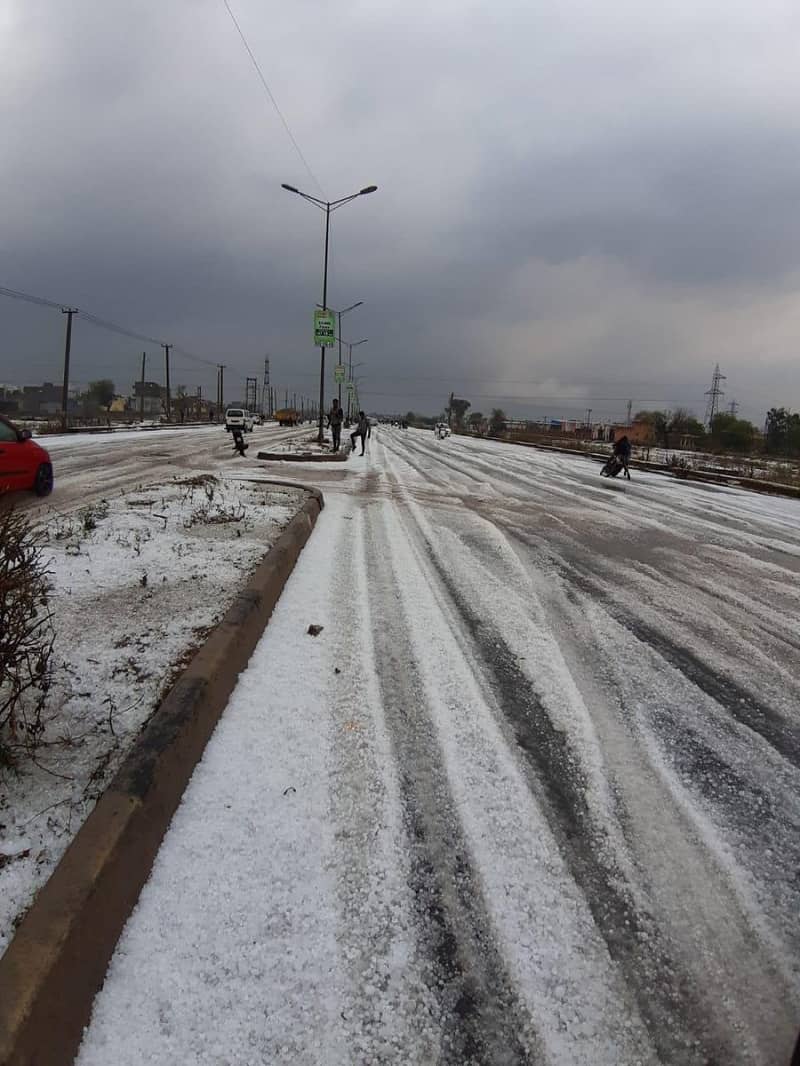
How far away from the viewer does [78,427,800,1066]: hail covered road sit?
164 cm

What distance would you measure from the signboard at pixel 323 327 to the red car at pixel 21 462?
41.4 feet

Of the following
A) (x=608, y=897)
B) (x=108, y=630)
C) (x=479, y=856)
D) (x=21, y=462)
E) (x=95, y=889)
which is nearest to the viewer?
(x=95, y=889)

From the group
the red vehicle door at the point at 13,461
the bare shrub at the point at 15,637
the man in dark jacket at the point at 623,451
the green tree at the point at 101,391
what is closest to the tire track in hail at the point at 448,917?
the bare shrub at the point at 15,637

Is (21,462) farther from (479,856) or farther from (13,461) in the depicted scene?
(479,856)

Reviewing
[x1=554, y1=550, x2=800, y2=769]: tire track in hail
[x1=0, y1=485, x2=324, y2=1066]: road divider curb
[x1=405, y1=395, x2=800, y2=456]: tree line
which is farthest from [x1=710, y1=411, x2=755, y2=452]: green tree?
[x1=0, y1=485, x2=324, y2=1066]: road divider curb

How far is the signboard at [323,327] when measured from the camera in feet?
67.3

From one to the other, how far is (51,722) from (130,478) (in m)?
10.5

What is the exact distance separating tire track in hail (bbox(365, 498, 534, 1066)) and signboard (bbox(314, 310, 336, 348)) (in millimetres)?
19050

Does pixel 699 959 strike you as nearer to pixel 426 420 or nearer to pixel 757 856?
pixel 757 856

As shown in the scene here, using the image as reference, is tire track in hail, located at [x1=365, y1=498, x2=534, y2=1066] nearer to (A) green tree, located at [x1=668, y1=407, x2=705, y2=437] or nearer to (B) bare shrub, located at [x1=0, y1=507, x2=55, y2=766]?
(B) bare shrub, located at [x1=0, y1=507, x2=55, y2=766]

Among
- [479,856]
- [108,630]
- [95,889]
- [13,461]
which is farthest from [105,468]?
[479,856]

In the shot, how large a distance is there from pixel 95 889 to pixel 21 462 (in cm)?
895

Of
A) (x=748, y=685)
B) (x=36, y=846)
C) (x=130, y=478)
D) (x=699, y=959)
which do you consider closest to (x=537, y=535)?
(x=748, y=685)

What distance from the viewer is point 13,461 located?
28.5ft
